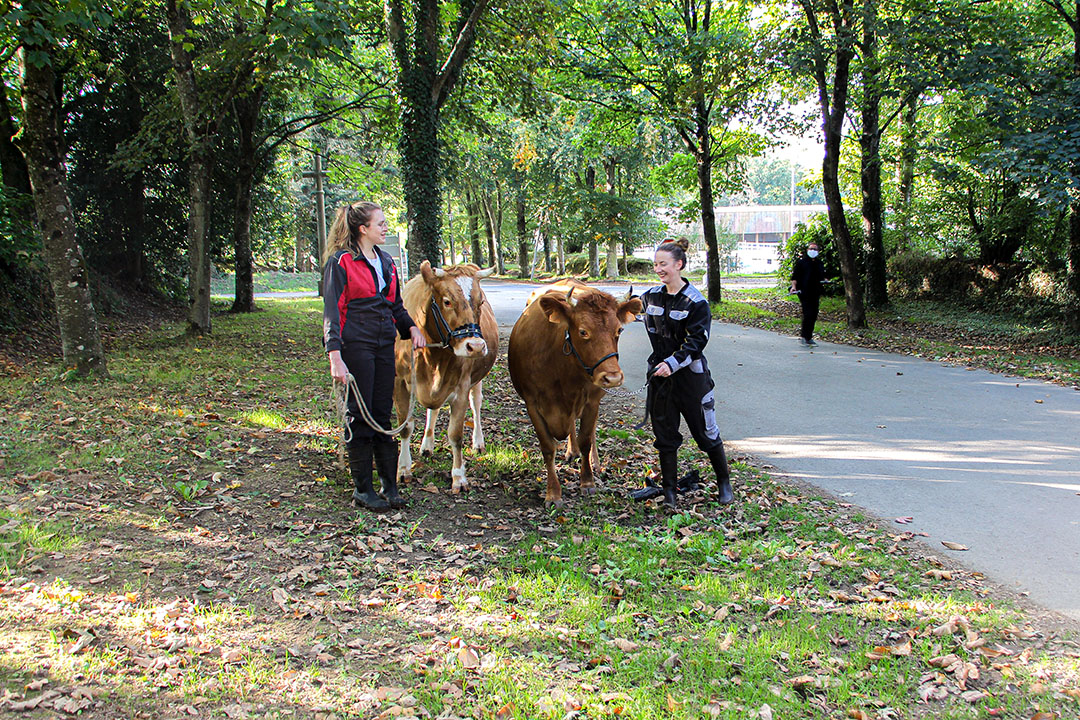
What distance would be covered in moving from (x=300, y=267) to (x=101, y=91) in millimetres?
43320

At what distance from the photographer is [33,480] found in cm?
591

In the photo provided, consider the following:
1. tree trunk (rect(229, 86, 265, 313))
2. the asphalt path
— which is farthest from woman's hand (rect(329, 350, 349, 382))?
tree trunk (rect(229, 86, 265, 313))

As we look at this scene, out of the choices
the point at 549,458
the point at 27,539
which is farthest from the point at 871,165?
the point at 27,539

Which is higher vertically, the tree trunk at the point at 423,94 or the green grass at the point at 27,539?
the tree trunk at the point at 423,94

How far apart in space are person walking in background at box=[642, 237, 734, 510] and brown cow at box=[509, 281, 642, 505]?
29 centimetres

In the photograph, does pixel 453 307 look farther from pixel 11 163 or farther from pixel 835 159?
pixel 835 159

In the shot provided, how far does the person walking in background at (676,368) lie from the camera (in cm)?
581

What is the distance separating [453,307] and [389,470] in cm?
150

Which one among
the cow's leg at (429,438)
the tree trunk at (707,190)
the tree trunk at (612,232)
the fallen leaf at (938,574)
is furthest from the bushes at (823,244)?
the fallen leaf at (938,574)

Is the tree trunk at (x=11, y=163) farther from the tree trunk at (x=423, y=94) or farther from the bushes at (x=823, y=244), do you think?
the bushes at (x=823, y=244)

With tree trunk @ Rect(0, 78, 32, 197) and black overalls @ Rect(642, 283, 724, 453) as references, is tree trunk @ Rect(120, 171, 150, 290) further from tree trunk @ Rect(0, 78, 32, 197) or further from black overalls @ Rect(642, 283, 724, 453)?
black overalls @ Rect(642, 283, 724, 453)

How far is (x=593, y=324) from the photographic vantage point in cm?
576

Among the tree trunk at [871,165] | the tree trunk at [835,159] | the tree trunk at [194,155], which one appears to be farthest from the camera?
the tree trunk at [835,159]

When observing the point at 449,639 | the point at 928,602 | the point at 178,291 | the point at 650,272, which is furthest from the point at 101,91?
the point at 650,272
